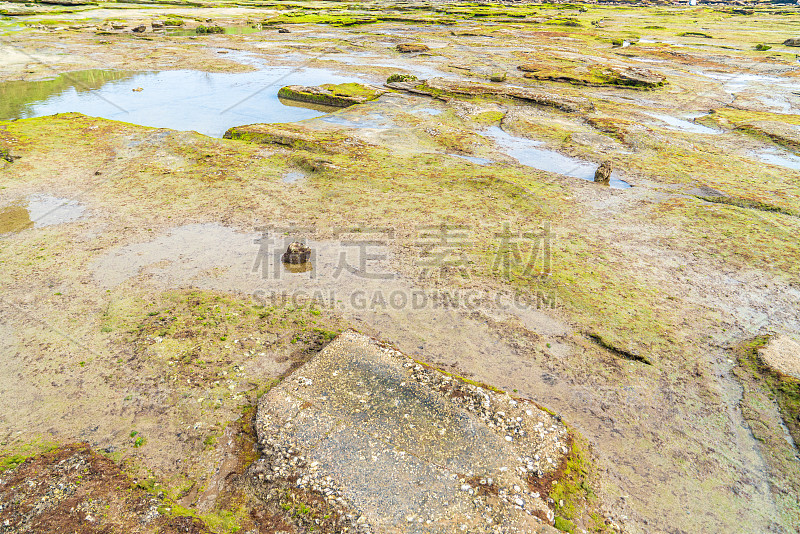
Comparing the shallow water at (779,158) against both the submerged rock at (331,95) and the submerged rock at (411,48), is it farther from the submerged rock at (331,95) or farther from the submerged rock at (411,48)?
the submerged rock at (411,48)

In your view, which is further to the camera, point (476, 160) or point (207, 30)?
point (207, 30)

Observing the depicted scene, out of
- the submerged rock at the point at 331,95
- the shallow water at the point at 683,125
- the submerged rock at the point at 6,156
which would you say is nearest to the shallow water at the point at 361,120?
the submerged rock at the point at 331,95

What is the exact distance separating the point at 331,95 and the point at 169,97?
417 inches

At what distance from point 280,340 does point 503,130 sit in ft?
63.8

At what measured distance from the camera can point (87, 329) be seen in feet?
32.2

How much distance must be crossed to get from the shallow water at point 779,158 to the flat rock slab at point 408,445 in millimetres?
21428

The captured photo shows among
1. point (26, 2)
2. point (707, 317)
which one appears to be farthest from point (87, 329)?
point (26, 2)

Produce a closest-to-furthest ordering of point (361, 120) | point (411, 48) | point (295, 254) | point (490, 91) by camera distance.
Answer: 1. point (295, 254)
2. point (361, 120)
3. point (490, 91)
4. point (411, 48)

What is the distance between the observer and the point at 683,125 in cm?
2667

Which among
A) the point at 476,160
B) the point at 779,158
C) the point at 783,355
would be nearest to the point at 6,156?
the point at 476,160

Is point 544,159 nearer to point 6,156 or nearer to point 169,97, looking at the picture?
point 6,156

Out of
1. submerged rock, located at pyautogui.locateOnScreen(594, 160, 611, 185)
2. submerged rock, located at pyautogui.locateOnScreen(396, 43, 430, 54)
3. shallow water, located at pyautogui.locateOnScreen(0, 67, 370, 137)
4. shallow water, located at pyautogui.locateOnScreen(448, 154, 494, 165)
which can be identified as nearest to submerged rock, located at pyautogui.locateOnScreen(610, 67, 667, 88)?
submerged rock, located at pyautogui.locateOnScreen(396, 43, 430, 54)

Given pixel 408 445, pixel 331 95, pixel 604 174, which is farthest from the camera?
pixel 331 95

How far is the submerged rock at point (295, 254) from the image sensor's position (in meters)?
12.5
